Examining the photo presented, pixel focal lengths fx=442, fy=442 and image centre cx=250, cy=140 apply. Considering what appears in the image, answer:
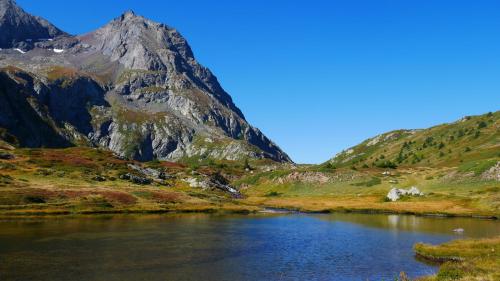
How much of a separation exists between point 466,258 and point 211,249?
3380cm

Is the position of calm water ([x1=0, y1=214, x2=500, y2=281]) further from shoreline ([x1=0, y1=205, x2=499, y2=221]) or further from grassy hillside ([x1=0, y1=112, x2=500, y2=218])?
grassy hillside ([x1=0, y1=112, x2=500, y2=218])

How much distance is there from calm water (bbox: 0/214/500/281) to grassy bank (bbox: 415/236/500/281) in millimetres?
3070

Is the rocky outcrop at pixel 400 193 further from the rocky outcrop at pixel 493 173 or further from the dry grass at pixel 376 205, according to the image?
the rocky outcrop at pixel 493 173

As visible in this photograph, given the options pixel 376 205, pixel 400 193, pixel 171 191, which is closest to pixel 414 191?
pixel 400 193

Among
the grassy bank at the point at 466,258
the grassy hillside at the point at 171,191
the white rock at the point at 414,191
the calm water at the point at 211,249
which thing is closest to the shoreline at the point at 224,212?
the grassy hillside at the point at 171,191

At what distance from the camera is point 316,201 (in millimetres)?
165000

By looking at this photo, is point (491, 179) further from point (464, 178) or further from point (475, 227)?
point (475, 227)

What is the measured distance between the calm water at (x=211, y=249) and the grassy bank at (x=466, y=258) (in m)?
3.07

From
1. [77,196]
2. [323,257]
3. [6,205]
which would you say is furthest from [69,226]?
[323,257]

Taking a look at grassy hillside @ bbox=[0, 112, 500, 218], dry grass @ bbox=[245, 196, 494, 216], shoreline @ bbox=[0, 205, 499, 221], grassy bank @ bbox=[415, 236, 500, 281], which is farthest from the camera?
dry grass @ bbox=[245, 196, 494, 216]

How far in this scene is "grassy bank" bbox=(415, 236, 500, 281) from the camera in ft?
Answer: 122

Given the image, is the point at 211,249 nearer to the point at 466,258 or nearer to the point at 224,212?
the point at 466,258

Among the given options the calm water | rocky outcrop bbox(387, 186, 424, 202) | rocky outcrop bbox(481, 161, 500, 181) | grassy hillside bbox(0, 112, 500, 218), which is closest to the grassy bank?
the calm water

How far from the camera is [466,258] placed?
53375 mm
